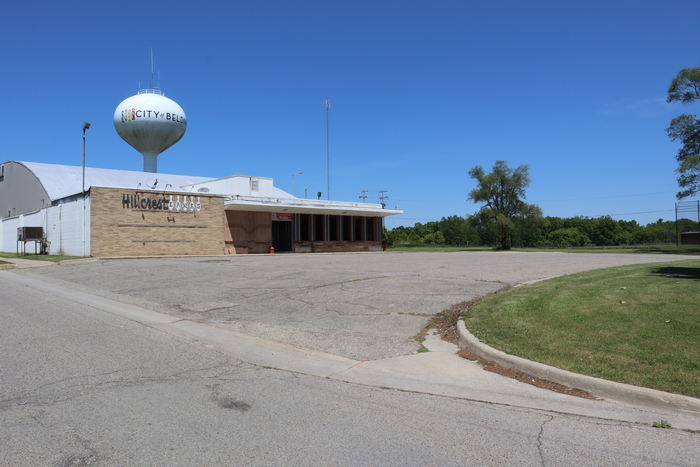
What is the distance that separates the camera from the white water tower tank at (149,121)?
48188 millimetres

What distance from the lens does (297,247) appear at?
40.1m

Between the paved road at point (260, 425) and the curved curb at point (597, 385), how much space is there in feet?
1.98

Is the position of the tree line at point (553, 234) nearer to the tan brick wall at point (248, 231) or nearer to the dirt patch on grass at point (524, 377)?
the tan brick wall at point (248, 231)

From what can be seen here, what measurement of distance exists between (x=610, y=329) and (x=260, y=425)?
17.4 feet

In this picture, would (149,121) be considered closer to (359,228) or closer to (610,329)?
(359,228)

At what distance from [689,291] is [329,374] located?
7112 mm

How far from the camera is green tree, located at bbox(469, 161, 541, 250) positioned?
190 feet

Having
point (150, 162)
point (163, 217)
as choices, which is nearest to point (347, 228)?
point (163, 217)

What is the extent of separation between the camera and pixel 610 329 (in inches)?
278

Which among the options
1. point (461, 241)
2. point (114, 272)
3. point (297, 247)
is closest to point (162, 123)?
point (297, 247)

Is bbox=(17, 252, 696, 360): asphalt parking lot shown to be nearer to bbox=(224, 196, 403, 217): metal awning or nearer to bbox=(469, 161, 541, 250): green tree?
bbox=(224, 196, 403, 217): metal awning

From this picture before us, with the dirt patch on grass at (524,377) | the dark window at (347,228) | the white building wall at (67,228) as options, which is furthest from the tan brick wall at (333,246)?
the dirt patch on grass at (524,377)

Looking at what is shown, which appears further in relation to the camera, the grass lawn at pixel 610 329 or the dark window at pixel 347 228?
the dark window at pixel 347 228

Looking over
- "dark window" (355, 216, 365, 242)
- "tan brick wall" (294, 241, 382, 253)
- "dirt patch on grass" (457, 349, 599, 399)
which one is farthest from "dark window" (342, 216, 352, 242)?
"dirt patch on grass" (457, 349, 599, 399)
